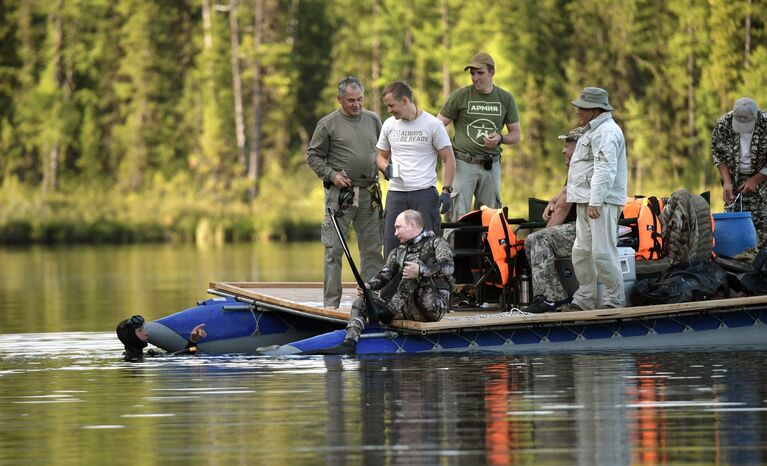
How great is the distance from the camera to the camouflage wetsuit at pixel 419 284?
13094mm

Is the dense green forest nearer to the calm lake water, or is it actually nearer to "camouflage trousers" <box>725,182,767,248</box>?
"camouflage trousers" <box>725,182,767,248</box>

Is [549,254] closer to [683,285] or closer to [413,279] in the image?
[683,285]

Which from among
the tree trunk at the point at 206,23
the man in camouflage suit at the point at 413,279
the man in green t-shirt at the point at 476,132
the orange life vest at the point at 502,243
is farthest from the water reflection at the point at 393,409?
the tree trunk at the point at 206,23

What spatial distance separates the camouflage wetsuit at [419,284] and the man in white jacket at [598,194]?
100cm

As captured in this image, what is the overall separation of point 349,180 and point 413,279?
1548mm

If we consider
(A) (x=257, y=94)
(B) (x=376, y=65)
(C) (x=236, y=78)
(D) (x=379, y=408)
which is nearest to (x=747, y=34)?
(B) (x=376, y=65)

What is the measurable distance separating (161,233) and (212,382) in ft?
122

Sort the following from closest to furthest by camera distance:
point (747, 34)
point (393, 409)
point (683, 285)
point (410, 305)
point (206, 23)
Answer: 1. point (393, 409)
2. point (410, 305)
3. point (683, 285)
4. point (747, 34)
5. point (206, 23)

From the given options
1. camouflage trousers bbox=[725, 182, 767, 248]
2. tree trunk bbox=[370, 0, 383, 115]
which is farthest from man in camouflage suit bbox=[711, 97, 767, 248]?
tree trunk bbox=[370, 0, 383, 115]

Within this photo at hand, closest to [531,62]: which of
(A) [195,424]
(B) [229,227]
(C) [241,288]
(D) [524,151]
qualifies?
(D) [524,151]

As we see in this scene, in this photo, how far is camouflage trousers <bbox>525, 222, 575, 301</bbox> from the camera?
13641 mm

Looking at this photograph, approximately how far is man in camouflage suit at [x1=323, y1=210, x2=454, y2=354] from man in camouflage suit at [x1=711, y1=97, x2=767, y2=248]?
2854mm

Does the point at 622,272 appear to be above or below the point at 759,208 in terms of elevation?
below

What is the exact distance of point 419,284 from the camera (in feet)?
43.2
